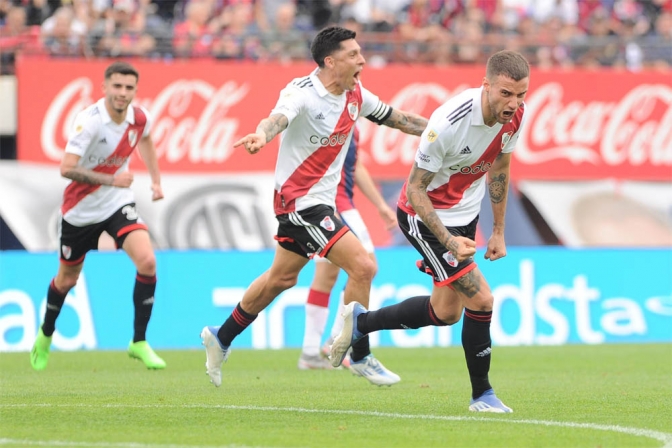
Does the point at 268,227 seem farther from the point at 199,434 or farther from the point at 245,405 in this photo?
the point at 199,434

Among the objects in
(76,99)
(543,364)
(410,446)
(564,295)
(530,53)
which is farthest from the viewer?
(530,53)

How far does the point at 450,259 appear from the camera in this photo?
671 cm

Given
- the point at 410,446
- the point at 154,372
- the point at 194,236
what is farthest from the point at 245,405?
the point at 194,236

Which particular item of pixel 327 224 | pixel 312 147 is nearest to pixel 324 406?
pixel 327 224

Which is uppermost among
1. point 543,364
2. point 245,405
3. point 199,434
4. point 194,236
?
point 199,434

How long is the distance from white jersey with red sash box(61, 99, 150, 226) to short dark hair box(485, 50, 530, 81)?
451 centimetres

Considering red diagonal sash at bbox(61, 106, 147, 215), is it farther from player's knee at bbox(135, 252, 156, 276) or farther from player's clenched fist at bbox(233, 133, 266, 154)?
player's clenched fist at bbox(233, 133, 266, 154)

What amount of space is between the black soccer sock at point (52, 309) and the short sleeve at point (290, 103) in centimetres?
359

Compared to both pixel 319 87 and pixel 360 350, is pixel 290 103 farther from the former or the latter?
pixel 360 350

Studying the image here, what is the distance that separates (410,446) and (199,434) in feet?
3.47

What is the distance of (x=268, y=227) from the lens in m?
18.5

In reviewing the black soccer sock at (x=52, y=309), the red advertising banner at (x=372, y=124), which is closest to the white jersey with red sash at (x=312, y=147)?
the black soccer sock at (x=52, y=309)

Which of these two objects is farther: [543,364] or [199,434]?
[543,364]

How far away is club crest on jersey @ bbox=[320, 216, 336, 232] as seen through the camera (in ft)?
25.8
